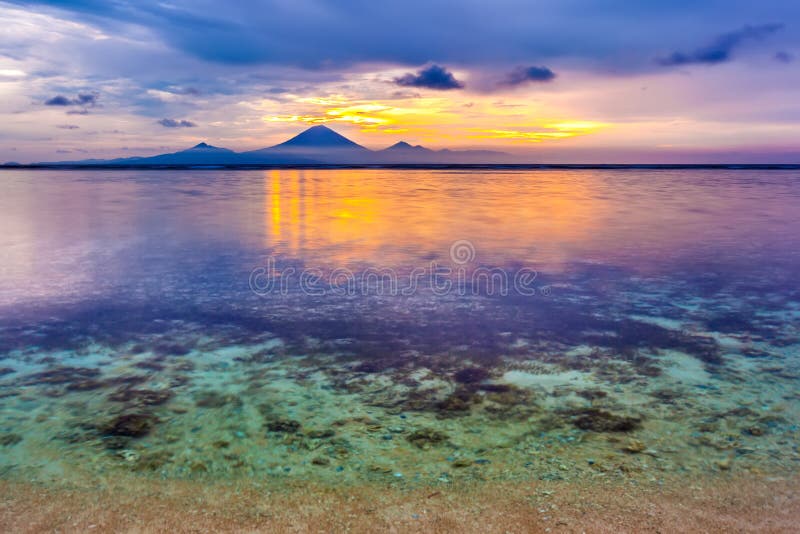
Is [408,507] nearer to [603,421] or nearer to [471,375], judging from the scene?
[603,421]

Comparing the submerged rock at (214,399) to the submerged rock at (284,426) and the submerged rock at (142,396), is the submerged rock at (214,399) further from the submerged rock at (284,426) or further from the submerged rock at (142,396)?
the submerged rock at (284,426)

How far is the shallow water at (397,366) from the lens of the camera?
14.0 ft

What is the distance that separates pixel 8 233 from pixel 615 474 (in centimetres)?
1963

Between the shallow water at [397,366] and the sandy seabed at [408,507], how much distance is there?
0.18m

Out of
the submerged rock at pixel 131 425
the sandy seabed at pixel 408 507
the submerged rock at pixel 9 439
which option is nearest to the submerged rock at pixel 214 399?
the submerged rock at pixel 131 425

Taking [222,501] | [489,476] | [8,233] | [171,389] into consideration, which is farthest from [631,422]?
[8,233]

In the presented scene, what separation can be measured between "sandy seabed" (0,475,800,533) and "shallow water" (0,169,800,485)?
0.18 metres

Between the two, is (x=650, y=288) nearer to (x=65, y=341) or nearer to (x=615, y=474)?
A: (x=615, y=474)

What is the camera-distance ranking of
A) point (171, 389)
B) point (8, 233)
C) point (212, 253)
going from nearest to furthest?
point (171, 389), point (212, 253), point (8, 233)

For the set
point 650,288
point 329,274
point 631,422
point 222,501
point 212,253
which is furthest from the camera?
point 212,253

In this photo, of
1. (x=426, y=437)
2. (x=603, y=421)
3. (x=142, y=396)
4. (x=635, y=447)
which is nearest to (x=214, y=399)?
(x=142, y=396)

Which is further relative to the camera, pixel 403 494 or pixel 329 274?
pixel 329 274

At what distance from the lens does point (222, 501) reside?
3.73 m

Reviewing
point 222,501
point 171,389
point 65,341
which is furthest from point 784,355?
point 65,341
